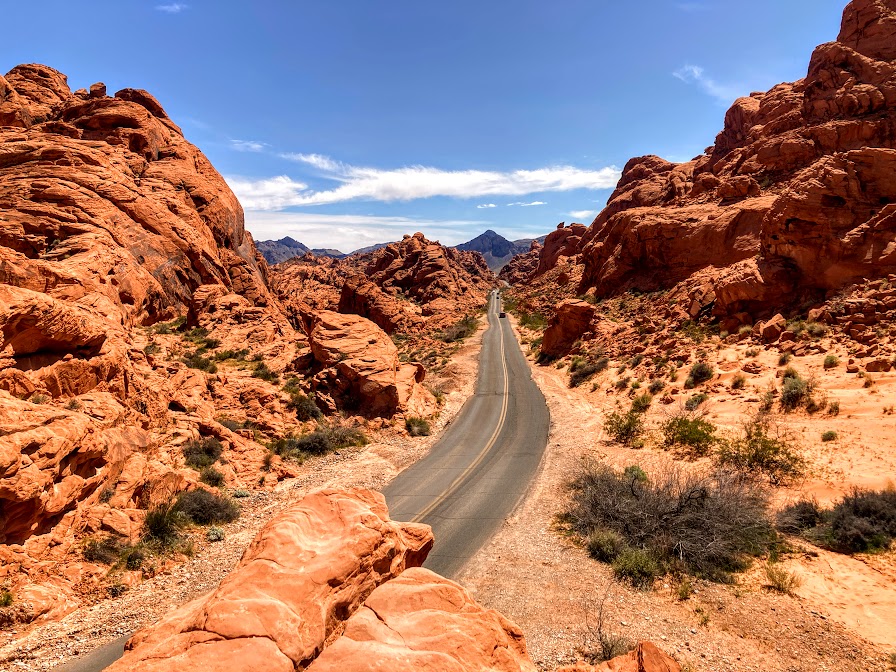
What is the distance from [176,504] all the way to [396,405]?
12438mm

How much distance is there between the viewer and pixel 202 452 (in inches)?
615

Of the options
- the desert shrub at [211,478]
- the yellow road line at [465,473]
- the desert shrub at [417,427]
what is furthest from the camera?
the desert shrub at [417,427]

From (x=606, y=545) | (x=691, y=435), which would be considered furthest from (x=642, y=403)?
(x=606, y=545)

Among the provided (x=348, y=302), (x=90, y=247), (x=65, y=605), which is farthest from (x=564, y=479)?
(x=348, y=302)

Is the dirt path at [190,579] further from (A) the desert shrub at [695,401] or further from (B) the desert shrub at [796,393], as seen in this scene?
(B) the desert shrub at [796,393]

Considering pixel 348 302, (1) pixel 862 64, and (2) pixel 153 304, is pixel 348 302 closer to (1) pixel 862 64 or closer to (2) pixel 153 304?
(2) pixel 153 304

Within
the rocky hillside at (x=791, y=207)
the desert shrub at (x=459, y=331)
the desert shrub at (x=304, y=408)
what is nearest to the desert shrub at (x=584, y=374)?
the rocky hillside at (x=791, y=207)

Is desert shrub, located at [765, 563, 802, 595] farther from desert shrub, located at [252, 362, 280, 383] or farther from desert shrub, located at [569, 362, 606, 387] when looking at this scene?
desert shrub, located at [252, 362, 280, 383]

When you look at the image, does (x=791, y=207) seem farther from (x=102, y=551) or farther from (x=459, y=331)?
(x=459, y=331)

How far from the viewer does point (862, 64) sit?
37938mm

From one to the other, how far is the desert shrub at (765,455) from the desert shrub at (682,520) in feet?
3.10

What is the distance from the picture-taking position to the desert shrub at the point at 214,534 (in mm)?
12055

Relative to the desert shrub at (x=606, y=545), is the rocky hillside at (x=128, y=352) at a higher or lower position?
higher

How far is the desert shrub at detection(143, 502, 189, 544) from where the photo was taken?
11.0m
